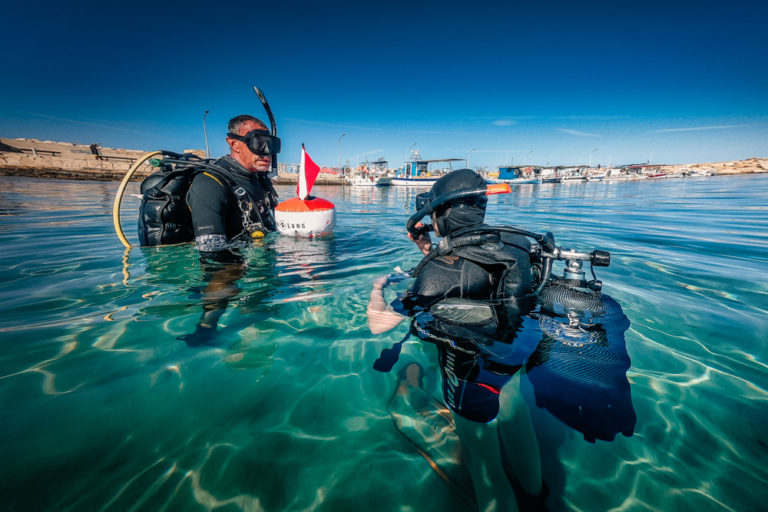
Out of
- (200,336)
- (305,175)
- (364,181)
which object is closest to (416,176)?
(364,181)

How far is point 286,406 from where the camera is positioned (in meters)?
1.98

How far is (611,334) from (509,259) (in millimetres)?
956

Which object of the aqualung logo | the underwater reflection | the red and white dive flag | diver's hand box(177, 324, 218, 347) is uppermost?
the red and white dive flag

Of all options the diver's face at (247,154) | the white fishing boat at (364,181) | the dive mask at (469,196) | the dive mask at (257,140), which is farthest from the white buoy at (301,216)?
the white fishing boat at (364,181)

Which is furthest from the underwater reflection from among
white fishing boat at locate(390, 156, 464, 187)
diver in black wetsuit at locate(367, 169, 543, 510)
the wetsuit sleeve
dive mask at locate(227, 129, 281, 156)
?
white fishing boat at locate(390, 156, 464, 187)

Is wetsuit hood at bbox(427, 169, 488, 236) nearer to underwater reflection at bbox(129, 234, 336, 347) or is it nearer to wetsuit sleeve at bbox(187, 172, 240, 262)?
underwater reflection at bbox(129, 234, 336, 347)

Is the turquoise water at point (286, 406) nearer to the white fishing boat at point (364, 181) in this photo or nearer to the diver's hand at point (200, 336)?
the diver's hand at point (200, 336)

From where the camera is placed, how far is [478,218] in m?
2.33

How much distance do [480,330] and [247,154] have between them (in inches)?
148

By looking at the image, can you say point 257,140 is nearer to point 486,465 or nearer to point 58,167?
point 486,465

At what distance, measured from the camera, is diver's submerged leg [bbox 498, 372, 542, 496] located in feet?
4.73

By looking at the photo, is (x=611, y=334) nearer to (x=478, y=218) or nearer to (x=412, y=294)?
(x=478, y=218)

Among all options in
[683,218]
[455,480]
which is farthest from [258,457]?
[683,218]

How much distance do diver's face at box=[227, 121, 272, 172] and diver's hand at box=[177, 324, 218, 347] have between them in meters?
2.37
